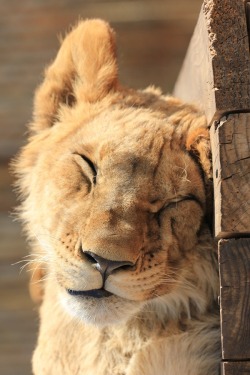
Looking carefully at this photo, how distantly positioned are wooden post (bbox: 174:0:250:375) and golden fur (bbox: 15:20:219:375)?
8.2 inches

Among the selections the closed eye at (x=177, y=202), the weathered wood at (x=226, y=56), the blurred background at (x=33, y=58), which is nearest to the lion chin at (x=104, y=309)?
the closed eye at (x=177, y=202)

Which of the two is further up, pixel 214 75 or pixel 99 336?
pixel 214 75

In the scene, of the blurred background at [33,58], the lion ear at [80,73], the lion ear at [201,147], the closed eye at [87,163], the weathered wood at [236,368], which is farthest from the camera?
the blurred background at [33,58]

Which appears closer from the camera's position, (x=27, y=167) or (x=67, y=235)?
(x=67, y=235)

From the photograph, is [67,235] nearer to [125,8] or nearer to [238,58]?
[238,58]

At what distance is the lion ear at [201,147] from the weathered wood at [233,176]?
8.3 inches

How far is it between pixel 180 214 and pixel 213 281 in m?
0.19

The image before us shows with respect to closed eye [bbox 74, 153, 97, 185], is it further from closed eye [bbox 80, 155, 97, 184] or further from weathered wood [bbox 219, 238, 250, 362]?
weathered wood [bbox 219, 238, 250, 362]

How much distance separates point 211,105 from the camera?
1857 millimetres

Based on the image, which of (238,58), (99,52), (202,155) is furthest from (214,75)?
(99,52)

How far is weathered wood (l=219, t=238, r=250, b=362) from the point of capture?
5.64 ft

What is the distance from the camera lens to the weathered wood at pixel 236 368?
1.71 m

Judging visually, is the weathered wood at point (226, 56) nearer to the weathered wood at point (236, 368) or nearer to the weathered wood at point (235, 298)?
the weathered wood at point (235, 298)

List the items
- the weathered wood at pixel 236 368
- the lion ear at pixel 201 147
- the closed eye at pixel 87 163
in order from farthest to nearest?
1. the closed eye at pixel 87 163
2. the lion ear at pixel 201 147
3. the weathered wood at pixel 236 368
